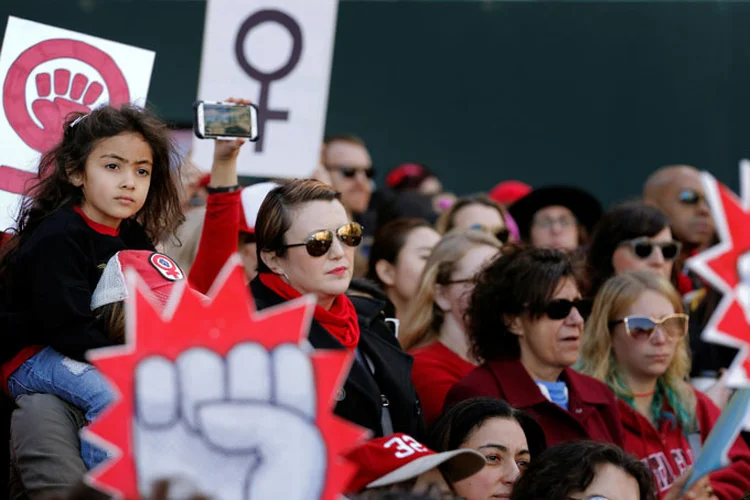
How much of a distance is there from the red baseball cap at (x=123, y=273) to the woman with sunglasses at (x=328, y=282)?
0.46 meters

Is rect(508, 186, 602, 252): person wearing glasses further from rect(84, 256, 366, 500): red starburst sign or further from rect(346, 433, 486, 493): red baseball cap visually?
rect(84, 256, 366, 500): red starburst sign

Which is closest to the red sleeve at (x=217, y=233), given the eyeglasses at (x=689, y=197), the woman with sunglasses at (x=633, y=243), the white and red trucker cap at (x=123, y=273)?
the white and red trucker cap at (x=123, y=273)

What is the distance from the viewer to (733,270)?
9.02ft

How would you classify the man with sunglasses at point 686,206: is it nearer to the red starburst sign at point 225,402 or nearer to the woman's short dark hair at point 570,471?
the woman's short dark hair at point 570,471

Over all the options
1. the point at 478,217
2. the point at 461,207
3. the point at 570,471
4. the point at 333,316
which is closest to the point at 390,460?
the point at 570,471

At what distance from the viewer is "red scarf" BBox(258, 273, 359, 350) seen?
4090 mm

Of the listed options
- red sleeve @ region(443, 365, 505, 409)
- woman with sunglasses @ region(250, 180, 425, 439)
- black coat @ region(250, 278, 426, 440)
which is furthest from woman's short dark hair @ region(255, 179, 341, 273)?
red sleeve @ region(443, 365, 505, 409)

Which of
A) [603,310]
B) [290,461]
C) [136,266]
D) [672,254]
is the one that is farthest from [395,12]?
[290,461]

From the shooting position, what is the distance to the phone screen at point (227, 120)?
4500 mm

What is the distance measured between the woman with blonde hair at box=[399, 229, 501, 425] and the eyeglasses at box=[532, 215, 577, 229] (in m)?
1.70

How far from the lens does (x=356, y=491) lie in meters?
3.36

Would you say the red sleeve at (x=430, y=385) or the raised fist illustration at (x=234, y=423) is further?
the red sleeve at (x=430, y=385)

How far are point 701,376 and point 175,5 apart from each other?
5.66m

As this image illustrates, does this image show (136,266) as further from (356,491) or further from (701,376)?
(701,376)
